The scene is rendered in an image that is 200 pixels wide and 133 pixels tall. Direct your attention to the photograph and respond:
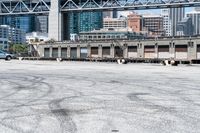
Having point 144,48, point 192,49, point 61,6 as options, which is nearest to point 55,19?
point 61,6

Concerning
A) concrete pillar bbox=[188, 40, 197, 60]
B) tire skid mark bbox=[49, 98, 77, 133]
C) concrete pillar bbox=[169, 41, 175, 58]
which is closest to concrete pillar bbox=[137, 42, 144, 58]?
concrete pillar bbox=[169, 41, 175, 58]

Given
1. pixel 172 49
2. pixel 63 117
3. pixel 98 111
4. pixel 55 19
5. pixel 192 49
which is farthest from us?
pixel 55 19

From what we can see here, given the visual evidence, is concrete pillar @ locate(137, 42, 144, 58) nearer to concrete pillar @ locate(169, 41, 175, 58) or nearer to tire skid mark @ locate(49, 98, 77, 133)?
concrete pillar @ locate(169, 41, 175, 58)

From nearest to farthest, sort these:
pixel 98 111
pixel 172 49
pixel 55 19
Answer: pixel 98 111
pixel 172 49
pixel 55 19

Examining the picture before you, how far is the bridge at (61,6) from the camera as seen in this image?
4555 inches

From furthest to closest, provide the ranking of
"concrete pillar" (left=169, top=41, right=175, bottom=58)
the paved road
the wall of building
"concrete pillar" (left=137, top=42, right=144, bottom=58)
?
"concrete pillar" (left=137, top=42, right=144, bottom=58), "concrete pillar" (left=169, top=41, right=175, bottom=58), the wall of building, the paved road

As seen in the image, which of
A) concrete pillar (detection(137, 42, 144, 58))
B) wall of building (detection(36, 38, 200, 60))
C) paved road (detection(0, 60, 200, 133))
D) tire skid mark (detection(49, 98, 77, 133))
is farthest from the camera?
concrete pillar (detection(137, 42, 144, 58))

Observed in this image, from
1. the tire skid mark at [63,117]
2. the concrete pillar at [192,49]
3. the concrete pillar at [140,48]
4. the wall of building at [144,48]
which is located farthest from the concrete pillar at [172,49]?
the tire skid mark at [63,117]

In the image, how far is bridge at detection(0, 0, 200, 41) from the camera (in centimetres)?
11569

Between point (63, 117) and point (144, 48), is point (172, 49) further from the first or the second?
point (63, 117)

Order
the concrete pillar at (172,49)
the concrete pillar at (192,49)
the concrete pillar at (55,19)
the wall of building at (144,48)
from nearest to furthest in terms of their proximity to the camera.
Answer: the concrete pillar at (192,49)
the wall of building at (144,48)
the concrete pillar at (172,49)
the concrete pillar at (55,19)

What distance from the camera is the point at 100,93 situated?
63.8 feet

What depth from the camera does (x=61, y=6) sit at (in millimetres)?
138500

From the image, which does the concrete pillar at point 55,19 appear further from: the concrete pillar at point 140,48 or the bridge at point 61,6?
the concrete pillar at point 140,48
